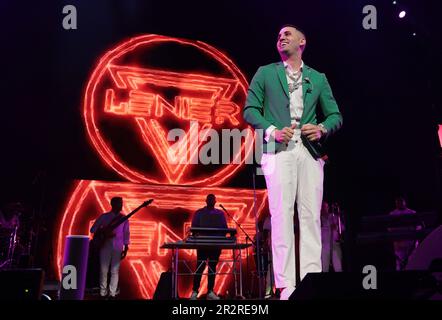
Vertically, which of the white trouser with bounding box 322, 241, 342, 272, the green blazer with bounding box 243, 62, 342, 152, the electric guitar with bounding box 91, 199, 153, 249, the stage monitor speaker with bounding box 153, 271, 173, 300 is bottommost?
the stage monitor speaker with bounding box 153, 271, 173, 300

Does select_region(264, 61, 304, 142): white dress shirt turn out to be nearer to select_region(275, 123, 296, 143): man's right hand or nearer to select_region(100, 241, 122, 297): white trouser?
select_region(275, 123, 296, 143): man's right hand

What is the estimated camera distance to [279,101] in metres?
3.04

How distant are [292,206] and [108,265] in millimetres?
5767

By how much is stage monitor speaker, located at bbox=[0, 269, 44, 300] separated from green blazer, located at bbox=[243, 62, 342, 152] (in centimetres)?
167

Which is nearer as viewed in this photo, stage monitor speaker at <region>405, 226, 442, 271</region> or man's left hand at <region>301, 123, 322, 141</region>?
stage monitor speaker at <region>405, 226, 442, 271</region>

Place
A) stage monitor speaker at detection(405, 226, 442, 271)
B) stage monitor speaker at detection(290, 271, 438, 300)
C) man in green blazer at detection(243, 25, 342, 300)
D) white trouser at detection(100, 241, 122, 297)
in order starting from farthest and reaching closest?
white trouser at detection(100, 241, 122, 297) < man in green blazer at detection(243, 25, 342, 300) < stage monitor speaker at detection(405, 226, 442, 271) < stage monitor speaker at detection(290, 271, 438, 300)

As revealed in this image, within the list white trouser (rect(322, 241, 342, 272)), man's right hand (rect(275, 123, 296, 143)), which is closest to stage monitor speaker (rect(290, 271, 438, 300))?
man's right hand (rect(275, 123, 296, 143))

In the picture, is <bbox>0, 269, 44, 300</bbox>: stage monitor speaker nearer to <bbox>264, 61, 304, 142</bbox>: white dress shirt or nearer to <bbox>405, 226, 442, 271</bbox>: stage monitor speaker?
<bbox>264, 61, 304, 142</bbox>: white dress shirt

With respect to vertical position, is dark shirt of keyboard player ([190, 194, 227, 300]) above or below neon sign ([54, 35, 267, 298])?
below

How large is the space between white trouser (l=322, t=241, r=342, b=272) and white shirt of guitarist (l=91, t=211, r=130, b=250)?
12.4 ft

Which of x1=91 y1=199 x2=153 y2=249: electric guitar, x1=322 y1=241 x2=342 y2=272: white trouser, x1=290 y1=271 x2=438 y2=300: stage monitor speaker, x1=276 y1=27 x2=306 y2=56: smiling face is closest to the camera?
x1=290 y1=271 x2=438 y2=300: stage monitor speaker

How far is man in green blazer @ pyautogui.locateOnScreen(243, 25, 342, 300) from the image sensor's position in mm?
2785

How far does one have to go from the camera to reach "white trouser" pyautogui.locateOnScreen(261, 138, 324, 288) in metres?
2.74
